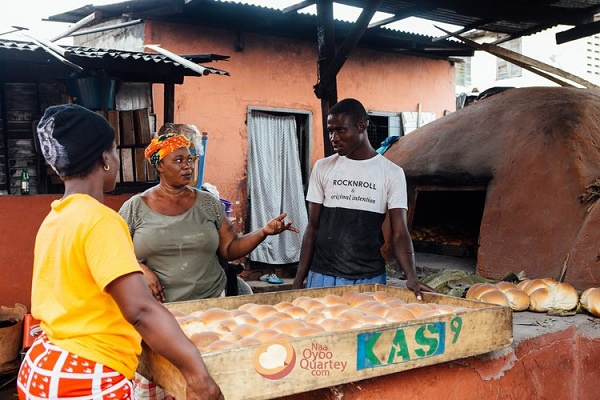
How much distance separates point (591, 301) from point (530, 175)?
1.74m

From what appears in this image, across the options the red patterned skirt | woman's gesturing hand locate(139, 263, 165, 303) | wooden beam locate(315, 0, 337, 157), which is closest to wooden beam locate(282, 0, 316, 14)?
wooden beam locate(315, 0, 337, 157)

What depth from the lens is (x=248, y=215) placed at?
918 centimetres

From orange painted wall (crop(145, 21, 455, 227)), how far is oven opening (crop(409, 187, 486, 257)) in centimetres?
284

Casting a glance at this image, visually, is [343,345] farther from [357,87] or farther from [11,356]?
[357,87]

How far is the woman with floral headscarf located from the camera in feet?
10.2

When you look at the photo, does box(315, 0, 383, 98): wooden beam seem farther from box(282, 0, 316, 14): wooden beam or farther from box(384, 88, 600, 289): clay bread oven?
box(282, 0, 316, 14): wooden beam

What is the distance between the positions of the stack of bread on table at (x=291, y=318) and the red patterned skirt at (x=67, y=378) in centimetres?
35

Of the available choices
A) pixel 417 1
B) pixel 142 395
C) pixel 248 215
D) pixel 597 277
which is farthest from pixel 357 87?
pixel 142 395

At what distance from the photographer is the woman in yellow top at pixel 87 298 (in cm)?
170

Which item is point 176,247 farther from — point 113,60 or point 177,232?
point 113,60

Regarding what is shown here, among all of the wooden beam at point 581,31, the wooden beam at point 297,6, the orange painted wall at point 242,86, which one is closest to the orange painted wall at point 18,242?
the orange painted wall at point 242,86

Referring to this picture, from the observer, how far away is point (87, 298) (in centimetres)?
175

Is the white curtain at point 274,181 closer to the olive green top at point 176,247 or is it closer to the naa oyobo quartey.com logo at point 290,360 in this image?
the olive green top at point 176,247

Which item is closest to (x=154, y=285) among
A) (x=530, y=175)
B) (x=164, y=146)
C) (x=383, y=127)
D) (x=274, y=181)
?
(x=164, y=146)
